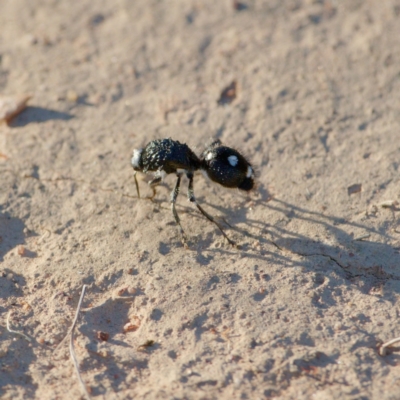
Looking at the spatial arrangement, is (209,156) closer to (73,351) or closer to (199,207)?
Answer: (199,207)

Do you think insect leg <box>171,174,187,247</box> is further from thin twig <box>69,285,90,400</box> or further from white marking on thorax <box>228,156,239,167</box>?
thin twig <box>69,285,90,400</box>

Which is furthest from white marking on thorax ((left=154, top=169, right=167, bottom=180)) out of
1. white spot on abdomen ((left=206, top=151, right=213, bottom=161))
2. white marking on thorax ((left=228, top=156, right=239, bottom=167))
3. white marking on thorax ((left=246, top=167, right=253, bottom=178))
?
white marking on thorax ((left=246, top=167, right=253, bottom=178))

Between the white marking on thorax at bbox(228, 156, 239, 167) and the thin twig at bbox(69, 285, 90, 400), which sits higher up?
the white marking on thorax at bbox(228, 156, 239, 167)

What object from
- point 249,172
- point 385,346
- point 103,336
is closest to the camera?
point 385,346

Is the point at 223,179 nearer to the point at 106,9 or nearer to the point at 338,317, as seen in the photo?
the point at 338,317

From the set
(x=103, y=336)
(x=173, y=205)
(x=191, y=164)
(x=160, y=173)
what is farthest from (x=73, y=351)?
(x=191, y=164)

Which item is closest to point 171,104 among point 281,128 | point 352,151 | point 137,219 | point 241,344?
point 281,128

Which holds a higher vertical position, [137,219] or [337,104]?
[337,104]
